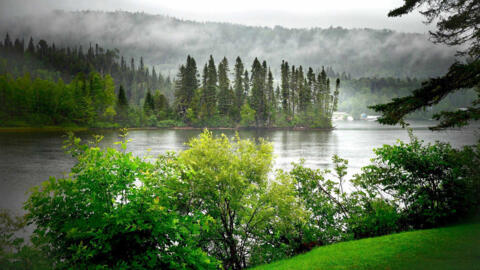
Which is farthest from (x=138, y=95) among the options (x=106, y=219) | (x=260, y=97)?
(x=106, y=219)

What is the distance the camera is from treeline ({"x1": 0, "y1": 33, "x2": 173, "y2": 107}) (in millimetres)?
42188

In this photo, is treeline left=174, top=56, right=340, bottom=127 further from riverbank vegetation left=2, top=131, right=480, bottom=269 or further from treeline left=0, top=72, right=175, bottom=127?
riverbank vegetation left=2, top=131, right=480, bottom=269

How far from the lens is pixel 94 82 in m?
30.2

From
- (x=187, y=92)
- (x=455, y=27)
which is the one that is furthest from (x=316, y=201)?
(x=187, y=92)

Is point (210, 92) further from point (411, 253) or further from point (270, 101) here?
point (411, 253)

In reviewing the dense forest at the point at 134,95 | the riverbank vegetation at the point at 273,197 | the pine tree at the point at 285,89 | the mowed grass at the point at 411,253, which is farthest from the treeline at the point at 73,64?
the pine tree at the point at 285,89

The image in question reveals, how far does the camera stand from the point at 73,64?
81.8 metres

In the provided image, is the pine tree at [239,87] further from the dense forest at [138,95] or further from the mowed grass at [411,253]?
the mowed grass at [411,253]

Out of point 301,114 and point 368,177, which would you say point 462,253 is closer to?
point 368,177

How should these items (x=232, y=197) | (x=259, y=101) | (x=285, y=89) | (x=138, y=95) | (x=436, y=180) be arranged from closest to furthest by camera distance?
(x=436, y=180) < (x=232, y=197) < (x=138, y=95) < (x=259, y=101) < (x=285, y=89)

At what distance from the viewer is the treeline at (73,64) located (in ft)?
138

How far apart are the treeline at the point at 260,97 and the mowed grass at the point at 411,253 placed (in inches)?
2844

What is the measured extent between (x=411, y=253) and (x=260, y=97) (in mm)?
90536

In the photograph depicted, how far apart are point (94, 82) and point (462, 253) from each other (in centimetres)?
3211
